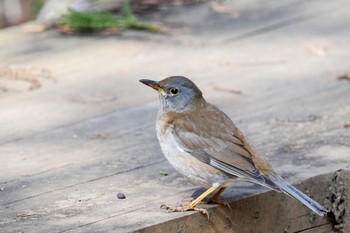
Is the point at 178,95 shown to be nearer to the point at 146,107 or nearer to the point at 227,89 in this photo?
the point at 146,107

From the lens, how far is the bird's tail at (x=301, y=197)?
4691 millimetres

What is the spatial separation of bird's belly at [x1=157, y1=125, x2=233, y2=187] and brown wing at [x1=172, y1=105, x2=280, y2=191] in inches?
0.9

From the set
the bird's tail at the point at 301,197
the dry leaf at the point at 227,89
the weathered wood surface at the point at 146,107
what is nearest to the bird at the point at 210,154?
the bird's tail at the point at 301,197

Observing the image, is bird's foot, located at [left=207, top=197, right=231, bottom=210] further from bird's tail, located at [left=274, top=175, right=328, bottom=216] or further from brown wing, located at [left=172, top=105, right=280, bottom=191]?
bird's tail, located at [left=274, top=175, right=328, bottom=216]

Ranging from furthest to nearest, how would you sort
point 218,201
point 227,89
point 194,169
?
1. point 227,89
2. point 194,169
3. point 218,201

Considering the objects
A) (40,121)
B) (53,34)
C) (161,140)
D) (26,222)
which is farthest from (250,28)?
(26,222)

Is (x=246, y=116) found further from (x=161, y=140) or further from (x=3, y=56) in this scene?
(x=3, y=56)

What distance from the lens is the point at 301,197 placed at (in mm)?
4762

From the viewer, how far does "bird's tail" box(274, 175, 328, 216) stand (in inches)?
185

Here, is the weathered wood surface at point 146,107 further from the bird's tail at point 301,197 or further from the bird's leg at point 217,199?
the bird's tail at point 301,197

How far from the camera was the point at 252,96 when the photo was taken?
267 inches

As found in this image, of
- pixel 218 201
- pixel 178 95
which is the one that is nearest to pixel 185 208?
pixel 218 201

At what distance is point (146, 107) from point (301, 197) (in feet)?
6.95

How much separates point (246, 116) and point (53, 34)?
2603 mm
